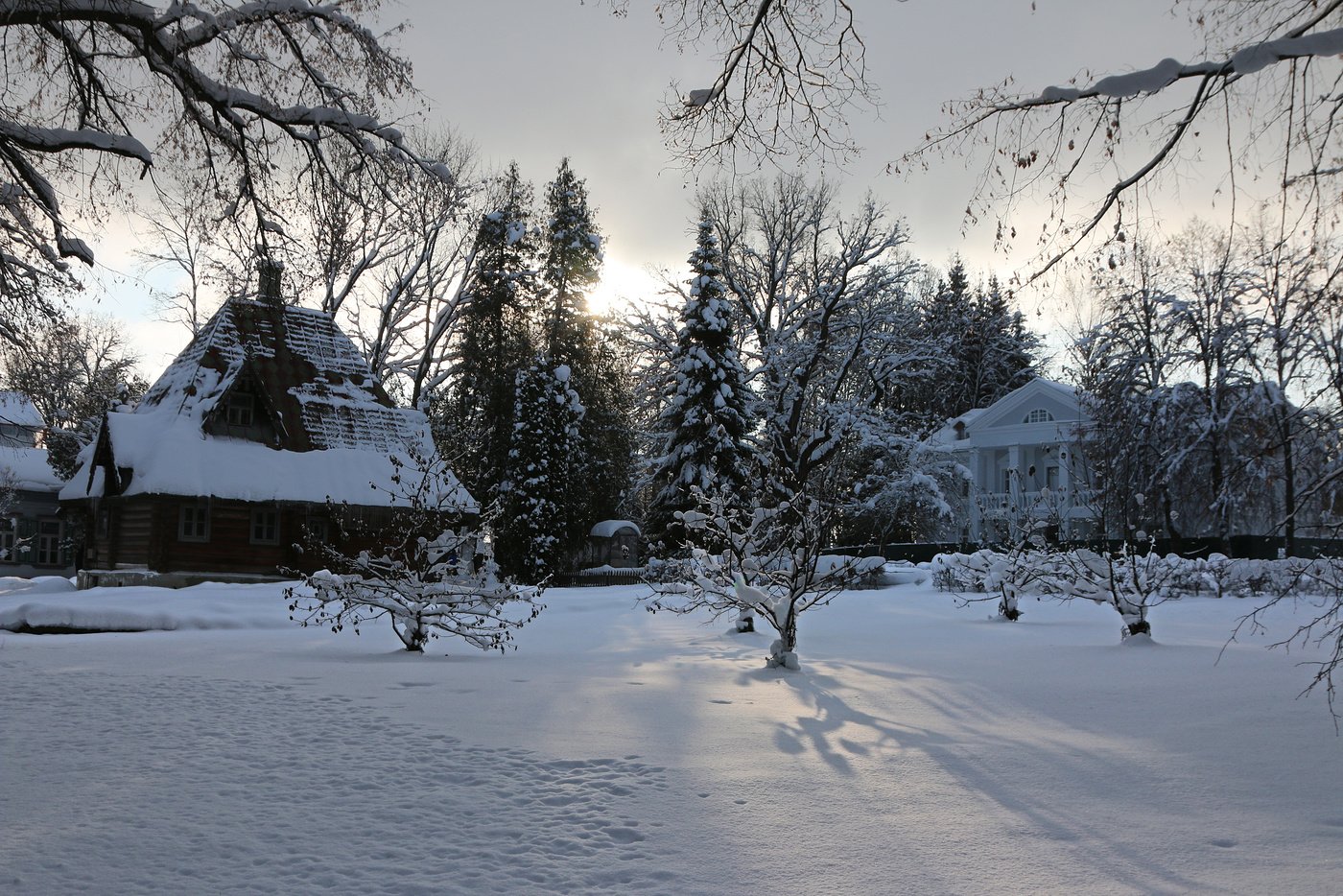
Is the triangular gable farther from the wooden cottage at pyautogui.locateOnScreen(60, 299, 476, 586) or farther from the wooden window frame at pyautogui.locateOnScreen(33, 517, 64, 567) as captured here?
the wooden window frame at pyautogui.locateOnScreen(33, 517, 64, 567)

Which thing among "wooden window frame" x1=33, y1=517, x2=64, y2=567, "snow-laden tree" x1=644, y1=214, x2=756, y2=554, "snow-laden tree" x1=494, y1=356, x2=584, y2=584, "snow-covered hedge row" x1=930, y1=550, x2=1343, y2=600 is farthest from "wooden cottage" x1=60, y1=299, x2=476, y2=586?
"wooden window frame" x1=33, y1=517, x2=64, y2=567

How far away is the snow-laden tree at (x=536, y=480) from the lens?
105 ft

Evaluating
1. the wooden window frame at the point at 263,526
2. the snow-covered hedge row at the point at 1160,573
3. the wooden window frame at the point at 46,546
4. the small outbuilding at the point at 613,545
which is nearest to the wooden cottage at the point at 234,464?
the wooden window frame at the point at 263,526

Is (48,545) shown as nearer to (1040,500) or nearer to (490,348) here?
(490,348)

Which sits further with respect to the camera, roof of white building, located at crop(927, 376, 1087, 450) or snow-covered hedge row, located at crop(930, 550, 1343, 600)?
roof of white building, located at crop(927, 376, 1087, 450)

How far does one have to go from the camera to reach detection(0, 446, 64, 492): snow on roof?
1528 inches

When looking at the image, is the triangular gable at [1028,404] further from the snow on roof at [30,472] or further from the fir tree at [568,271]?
the snow on roof at [30,472]

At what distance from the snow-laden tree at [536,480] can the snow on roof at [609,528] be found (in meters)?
2.48

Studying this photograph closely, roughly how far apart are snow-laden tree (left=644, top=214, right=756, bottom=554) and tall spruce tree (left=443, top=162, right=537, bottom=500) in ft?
20.6

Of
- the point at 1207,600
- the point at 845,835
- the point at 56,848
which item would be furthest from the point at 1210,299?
the point at 56,848

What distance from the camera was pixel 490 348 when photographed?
36.3 meters

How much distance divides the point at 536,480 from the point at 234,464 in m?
11.2

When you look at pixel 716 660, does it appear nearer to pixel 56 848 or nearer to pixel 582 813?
pixel 582 813

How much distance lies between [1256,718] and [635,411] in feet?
108
